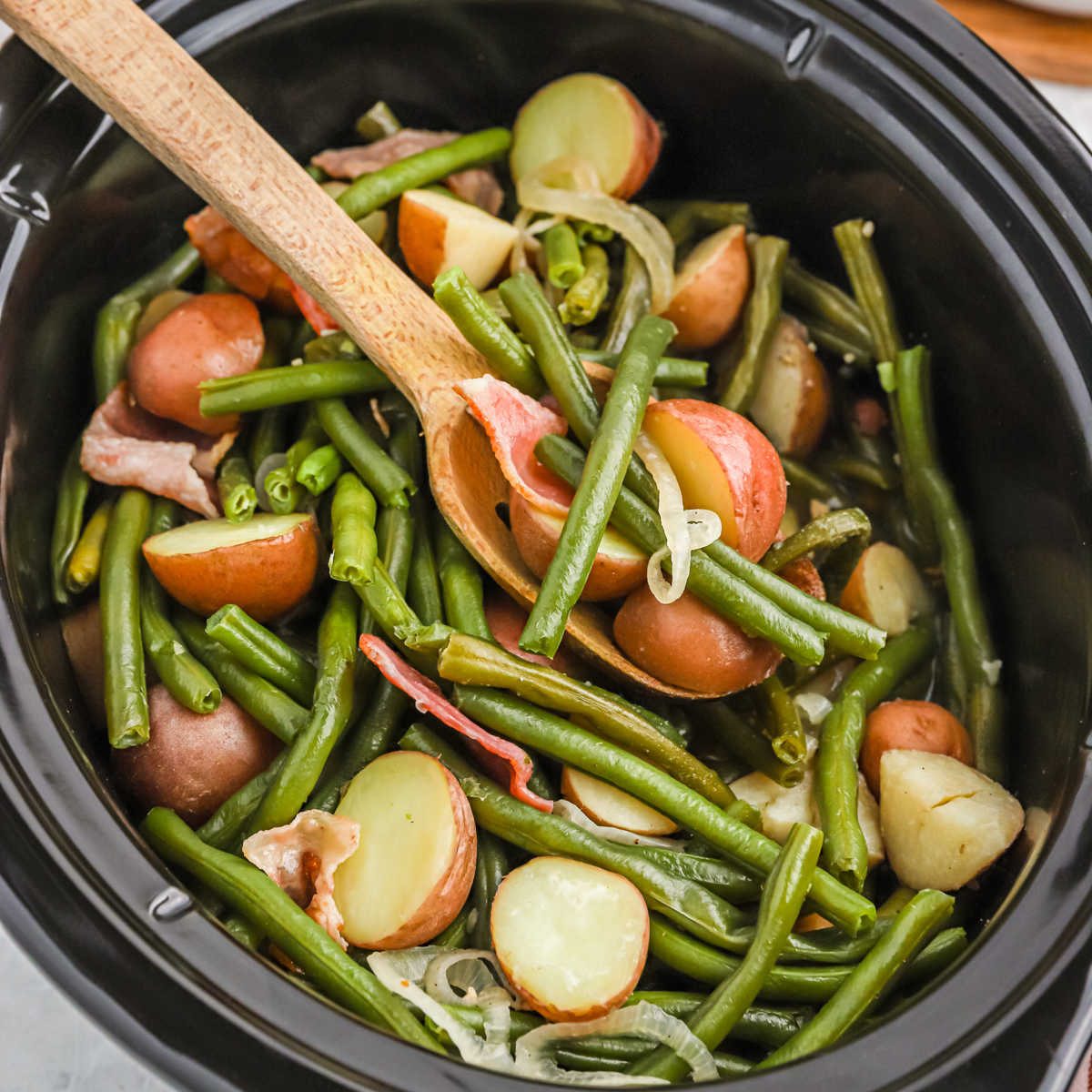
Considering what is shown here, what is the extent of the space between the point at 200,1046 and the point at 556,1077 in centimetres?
54

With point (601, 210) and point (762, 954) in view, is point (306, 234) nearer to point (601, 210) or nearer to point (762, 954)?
point (601, 210)

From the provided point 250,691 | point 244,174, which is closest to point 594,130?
point 244,174

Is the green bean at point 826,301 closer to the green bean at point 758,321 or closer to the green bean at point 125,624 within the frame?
the green bean at point 758,321

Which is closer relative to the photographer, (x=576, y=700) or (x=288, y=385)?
(x=576, y=700)

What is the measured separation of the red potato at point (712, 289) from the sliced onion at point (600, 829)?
108cm

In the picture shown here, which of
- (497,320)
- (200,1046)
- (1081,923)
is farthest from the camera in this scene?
(497,320)

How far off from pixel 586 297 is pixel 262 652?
95cm

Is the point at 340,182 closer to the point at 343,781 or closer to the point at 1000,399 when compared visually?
the point at 343,781

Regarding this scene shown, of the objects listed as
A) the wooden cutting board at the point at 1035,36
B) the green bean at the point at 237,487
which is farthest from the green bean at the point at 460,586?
the wooden cutting board at the point at 1035,36

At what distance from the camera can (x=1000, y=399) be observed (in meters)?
2.04

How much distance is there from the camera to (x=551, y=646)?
1.70m

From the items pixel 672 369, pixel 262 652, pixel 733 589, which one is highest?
pixel 672 369

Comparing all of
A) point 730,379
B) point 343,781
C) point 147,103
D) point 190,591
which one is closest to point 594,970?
point 343,781

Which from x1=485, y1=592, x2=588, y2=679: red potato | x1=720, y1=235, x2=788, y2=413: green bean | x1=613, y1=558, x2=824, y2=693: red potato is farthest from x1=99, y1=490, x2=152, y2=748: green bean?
x1=720, y1=235, x2=788, y2=413: green bean
